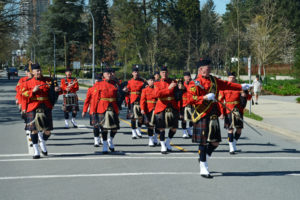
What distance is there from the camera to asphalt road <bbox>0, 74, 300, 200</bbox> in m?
6.63

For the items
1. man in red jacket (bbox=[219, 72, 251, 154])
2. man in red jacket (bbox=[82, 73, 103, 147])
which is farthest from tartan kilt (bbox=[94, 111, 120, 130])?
man in red jacket (bbox=[219, 72, 251, 154])

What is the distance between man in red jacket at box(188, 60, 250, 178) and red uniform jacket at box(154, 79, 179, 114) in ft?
8.21

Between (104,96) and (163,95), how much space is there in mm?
1374

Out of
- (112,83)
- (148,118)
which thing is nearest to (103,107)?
(112,83)

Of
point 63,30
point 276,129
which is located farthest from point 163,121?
point 63,30

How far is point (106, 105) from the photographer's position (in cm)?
1010

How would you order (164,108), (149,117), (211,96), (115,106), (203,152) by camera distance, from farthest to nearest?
(149,117), (164,108), (115,106), (203,152), (211,96)

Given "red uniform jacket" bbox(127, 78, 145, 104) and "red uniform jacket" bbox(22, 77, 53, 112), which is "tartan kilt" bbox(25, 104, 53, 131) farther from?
"red uniform jacket" bbox(127, 78, 145, 104)

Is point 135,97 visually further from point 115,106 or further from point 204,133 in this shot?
point 204,133

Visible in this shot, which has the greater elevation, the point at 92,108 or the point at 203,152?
the point at 92,108
